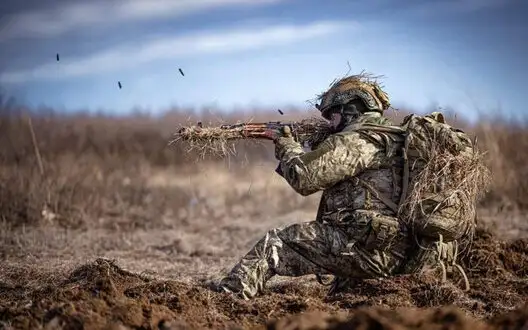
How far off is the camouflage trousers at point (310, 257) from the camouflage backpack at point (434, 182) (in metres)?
0.27

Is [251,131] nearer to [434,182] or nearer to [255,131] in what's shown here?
[255,131]

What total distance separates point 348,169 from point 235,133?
1259 mm

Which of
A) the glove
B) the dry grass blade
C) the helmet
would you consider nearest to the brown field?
the dry grass blade

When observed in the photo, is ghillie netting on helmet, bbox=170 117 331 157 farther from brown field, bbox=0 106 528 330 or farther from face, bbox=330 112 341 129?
brown field, bbox=0 106 528 330

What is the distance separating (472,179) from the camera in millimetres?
6699

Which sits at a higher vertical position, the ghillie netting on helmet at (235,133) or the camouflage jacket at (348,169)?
the ghillie netting on helmet at (235,133)

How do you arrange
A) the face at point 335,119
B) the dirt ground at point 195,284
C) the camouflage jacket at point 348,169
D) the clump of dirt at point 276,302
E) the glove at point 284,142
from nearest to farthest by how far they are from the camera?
1. the clump of dirt at point 276,302
2. the dirt ground at point 195,284
3. the camouflage jacket at point 348,169
4. the glove at point 284,142
5. the face at point 335,119

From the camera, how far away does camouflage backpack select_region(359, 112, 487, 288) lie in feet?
21.6

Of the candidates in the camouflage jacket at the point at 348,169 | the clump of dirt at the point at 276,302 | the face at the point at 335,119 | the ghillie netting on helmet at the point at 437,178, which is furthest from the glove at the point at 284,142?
the clump of dirt at the point at 276,302

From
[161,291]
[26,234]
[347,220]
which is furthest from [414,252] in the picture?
[26,234]

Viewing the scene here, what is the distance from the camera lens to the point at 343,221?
676 centimetres

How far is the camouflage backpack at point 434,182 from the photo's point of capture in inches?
259

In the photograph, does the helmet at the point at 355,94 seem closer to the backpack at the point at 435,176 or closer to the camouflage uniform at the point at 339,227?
the camouflage uniform at the point at 339,227

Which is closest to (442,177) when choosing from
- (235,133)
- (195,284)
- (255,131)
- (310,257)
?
(310,257)
